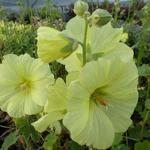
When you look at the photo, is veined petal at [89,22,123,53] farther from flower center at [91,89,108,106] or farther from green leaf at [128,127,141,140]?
green leaf at [128,127,141,140]

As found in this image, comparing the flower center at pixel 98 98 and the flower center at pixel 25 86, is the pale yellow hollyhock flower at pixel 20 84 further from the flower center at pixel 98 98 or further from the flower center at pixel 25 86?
the flower center at pixel 98 98

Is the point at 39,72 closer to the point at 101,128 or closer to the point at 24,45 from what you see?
the point at 101,128

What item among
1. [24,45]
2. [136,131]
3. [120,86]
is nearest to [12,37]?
[24,45]

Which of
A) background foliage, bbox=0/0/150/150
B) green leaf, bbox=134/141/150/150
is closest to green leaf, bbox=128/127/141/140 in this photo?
background foliage, bbox=0/0/150/150

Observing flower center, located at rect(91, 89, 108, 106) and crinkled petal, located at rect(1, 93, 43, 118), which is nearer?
flower center, located at rect(91, 89, 108, 106)

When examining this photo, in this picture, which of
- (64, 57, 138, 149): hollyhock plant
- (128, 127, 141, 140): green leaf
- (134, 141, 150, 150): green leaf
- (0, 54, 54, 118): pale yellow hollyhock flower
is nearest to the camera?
(64, 57, 138, 149): hollyhock plant
